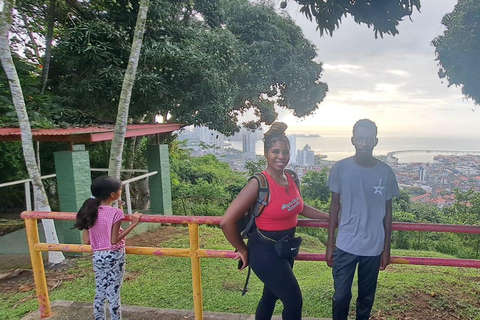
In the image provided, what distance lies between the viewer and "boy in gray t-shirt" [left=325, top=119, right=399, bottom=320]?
1.99m

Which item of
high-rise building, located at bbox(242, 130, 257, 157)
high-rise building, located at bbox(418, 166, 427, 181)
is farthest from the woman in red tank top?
high-rise building, located at bbox(418, 166, 427, 181)

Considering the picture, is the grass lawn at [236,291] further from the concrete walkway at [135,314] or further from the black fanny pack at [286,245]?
the black fanny pack at [286,245]

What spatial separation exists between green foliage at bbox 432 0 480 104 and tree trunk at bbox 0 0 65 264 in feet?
16.2

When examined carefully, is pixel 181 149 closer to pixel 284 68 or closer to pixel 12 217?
pixel 284 68

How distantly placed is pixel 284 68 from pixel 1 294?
912 centimetres

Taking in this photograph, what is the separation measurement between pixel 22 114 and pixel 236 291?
360 centimetres

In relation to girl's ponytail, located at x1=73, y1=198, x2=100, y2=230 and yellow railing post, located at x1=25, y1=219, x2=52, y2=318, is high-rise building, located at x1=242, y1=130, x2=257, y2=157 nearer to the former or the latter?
yellow railing post, located at x1=25, y1=219, x2=52, y2=318

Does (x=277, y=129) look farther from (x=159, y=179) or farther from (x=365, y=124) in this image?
(x=159, y=179)

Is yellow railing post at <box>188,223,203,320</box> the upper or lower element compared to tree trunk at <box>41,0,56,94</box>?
lower

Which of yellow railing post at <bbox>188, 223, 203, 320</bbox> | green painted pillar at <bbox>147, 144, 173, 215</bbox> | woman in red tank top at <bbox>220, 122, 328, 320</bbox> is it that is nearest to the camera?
woman in red tank top at <bbox>220, 122, 328, 320</bbox>

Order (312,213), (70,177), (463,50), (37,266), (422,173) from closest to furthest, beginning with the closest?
(312,213) → (37,266) → (463,50) → (70,177) → (422,173)

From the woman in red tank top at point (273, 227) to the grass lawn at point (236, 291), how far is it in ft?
4.73

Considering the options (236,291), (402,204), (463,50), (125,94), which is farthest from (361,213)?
(402,204)

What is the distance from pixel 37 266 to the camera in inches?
105
